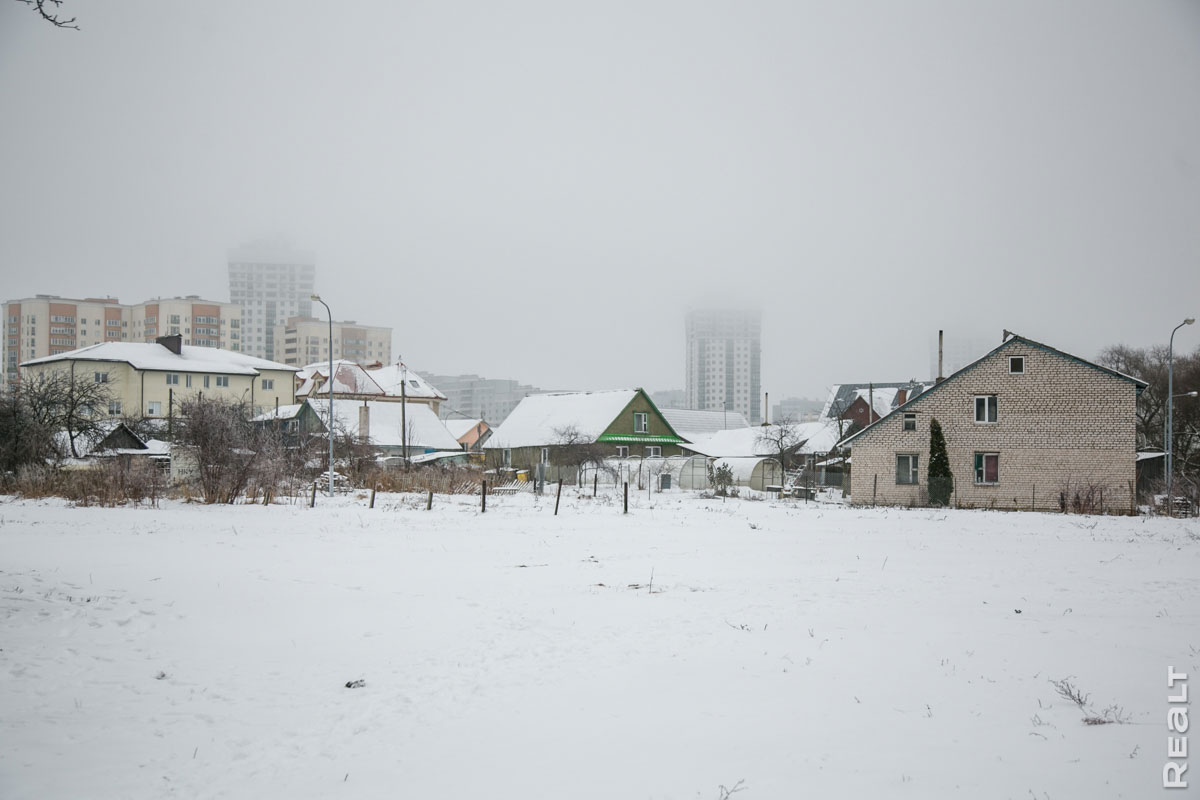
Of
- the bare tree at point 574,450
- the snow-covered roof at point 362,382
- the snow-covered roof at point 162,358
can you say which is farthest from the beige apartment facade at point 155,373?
the bare tree at point 574,450

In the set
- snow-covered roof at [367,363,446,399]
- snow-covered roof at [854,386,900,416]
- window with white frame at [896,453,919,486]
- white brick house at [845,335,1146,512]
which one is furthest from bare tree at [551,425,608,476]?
snow-covered roof at [367,363,446,399]

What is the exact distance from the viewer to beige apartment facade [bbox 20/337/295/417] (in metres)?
68.1

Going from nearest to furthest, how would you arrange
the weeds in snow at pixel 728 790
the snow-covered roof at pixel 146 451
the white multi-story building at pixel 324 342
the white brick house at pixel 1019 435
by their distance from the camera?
the weeds in snow at pixel 728 790 < the white brick house at pixel 1019 435 < the snow-covered roof at pixel 146 451 < the white multi-story building at pixel 324 342

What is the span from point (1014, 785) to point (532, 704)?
3.87 meters

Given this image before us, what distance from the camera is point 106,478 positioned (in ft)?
85.4

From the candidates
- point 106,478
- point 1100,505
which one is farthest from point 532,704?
point 1100,505

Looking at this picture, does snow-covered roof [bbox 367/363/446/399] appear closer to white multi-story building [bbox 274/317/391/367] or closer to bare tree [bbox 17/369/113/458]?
bare tree [bbox 17/369/113/458]

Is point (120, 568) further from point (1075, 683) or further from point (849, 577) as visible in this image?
point (1075, 683)

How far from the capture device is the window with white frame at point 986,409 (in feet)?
116

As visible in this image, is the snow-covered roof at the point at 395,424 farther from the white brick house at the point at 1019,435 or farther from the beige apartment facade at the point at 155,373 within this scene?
the white brick house at the point at 1019,435

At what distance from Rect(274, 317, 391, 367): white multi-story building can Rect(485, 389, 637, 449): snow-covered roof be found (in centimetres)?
11375

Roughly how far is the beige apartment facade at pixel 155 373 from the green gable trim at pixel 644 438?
2722 centimetres

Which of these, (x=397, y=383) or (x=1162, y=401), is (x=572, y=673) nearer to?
(x=1162, y=401)

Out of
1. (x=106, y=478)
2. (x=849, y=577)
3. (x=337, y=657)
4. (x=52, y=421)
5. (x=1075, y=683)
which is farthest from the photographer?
(x=52, y=421)
